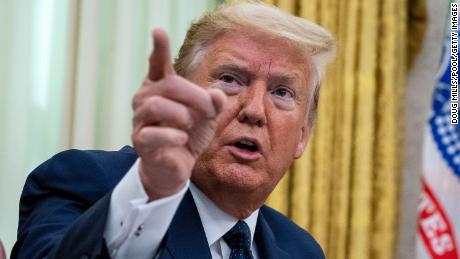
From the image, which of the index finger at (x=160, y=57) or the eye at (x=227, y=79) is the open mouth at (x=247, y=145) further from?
the index finger at (x=160, y=57)

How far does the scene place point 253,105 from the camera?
1.73 metres

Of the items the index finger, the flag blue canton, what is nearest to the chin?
the index finger

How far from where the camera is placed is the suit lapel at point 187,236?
60.0 inches

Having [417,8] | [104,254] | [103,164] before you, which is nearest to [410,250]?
[417,8]

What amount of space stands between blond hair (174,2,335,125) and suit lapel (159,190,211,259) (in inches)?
16.0

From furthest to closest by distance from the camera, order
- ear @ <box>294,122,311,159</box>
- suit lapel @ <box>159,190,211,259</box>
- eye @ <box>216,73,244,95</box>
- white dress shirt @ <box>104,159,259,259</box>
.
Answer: ear @ <box>294,122,311,159</box>
eye @ <box>216,73,244,95</box>
suit lapel @ <box>159,190,211,259</box>
white dress shirt @ <box>104,159,259,259</box>

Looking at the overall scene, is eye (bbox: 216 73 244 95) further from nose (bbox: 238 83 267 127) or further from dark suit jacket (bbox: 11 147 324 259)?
dark suit jacket (bbox: 11 147 324 259)

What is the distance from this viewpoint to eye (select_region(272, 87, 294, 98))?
1.84 metres

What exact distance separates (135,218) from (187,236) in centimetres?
42

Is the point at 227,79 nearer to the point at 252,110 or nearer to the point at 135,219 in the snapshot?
the point at 252,110

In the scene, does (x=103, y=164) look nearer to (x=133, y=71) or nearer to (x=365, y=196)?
(x=133, y=71)

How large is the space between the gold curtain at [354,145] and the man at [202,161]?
943mm

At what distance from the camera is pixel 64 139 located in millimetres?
2898

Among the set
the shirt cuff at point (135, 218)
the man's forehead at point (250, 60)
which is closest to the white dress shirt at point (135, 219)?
the shirt cuff at point (135, 218)
